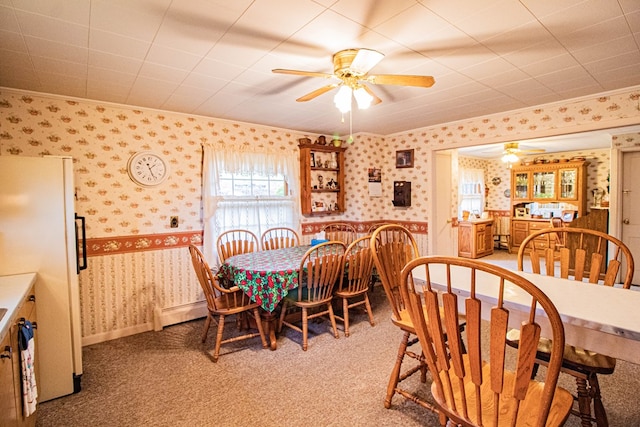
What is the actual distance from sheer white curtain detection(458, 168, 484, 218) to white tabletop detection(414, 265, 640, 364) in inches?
236

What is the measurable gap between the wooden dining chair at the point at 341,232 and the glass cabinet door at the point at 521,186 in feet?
14.9

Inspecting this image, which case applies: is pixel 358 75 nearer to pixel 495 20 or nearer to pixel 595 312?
pixel 495 20

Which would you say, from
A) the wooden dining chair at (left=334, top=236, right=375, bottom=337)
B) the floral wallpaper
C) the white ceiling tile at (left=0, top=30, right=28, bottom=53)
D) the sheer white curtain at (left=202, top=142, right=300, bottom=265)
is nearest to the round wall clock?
the floral wallpaper

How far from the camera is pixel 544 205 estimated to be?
7.07m

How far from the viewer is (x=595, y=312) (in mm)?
1242

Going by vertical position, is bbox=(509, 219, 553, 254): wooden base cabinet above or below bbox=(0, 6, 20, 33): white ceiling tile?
below

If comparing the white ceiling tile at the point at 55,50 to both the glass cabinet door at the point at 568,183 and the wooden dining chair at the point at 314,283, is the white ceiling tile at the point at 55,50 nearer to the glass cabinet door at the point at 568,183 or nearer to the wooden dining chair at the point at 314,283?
A: the wooden dining chair at the point at 314,283

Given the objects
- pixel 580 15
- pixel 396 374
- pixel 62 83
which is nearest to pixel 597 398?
pixel 396 374

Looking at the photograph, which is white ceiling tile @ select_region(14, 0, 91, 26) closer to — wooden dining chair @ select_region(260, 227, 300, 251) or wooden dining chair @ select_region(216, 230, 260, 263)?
wooden dining chair @ select_region(216, 230, 260, 263)

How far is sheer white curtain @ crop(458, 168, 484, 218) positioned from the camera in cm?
734

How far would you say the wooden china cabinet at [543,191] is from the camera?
6383 mm

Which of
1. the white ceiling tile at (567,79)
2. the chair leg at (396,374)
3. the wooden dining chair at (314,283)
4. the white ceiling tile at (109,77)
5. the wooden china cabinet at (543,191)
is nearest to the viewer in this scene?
the chair leg at (396,374)

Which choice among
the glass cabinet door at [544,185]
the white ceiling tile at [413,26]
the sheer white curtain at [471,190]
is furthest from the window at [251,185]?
the glass cabinet door at [544,185]

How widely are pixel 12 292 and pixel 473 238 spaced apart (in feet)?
22.1
